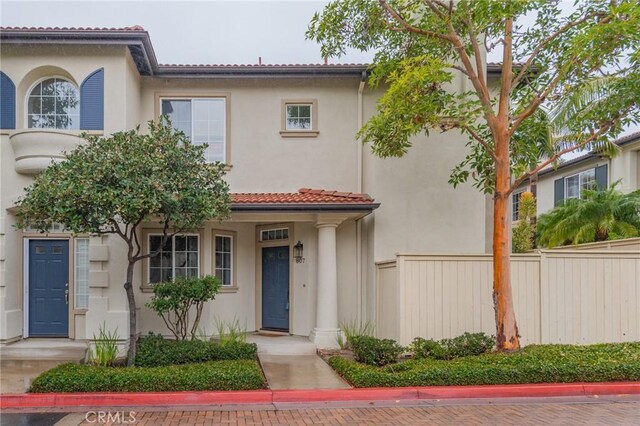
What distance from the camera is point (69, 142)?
389 inches

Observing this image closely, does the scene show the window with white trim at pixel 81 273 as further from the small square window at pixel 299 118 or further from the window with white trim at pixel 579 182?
the window with white trim at pixel 579 182

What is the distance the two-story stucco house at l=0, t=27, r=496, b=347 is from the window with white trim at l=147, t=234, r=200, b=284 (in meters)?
0.03

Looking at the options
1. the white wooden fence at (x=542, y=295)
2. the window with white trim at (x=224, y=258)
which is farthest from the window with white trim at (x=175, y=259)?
the white wooden fence at (x=542, y=295)

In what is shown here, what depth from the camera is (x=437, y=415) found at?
6.67 m

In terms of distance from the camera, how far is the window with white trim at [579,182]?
19.7 meters

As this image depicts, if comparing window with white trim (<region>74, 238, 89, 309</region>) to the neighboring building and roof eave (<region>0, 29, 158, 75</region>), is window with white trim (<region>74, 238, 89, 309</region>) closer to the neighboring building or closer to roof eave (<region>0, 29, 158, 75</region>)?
roof eave (<region>0, 29, 158, 75</region>)

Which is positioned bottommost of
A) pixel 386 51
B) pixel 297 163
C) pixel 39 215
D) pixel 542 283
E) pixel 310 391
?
pixel 310 391

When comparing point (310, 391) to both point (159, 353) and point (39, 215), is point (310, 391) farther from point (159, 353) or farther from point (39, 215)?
point (39, 215)

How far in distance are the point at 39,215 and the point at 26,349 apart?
11.0 feet

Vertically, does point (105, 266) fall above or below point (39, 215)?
below

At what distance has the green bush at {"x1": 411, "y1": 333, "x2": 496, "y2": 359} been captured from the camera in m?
8.88

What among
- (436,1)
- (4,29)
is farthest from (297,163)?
(4,29)

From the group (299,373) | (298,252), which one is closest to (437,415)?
(299,373)

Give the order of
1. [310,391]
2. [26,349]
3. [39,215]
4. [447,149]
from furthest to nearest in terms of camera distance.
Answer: [447,149] < [26,349] < [39,215] < [310,391]
